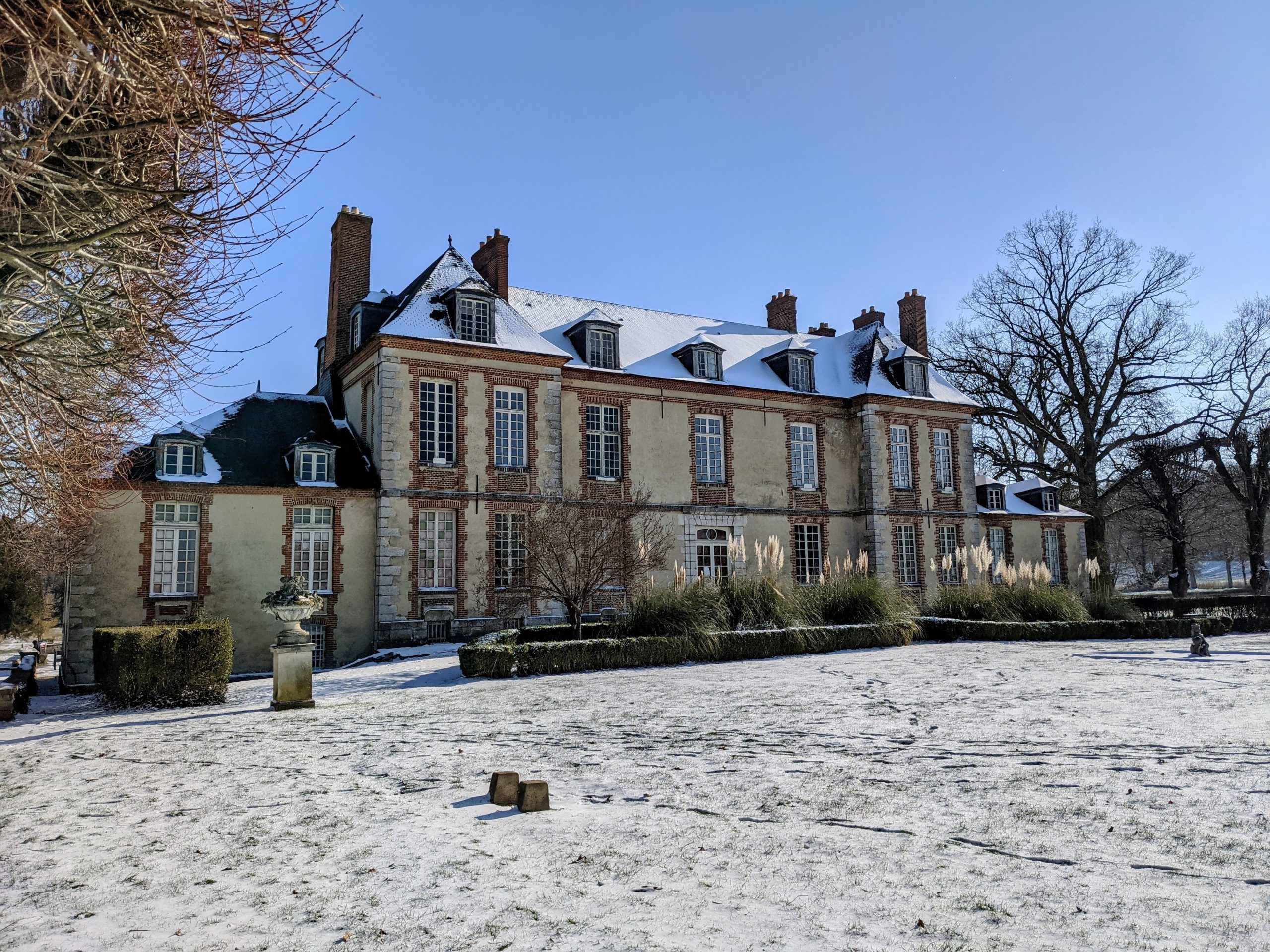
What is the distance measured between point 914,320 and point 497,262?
12580 mm

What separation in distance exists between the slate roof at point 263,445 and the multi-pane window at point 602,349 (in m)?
5.63

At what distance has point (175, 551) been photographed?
1614 centimetres

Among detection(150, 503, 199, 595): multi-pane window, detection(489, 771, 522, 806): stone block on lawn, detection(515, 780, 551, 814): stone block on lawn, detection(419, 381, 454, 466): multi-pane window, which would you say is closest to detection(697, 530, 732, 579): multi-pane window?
detection(419, 381, 454, 466): multi-pane window

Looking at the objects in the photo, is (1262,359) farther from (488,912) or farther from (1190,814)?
(488,912)

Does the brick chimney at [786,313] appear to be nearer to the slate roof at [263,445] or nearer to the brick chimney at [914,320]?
the brick chimney at [914,320]

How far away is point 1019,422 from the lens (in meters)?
29.8

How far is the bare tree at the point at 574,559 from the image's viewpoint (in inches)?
570

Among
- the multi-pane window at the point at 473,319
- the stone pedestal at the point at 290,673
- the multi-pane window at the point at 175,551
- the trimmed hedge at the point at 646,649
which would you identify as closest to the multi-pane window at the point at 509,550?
the multi-pane window at the point at 473,319

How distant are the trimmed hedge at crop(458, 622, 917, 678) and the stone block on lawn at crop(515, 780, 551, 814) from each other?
22.8 feet

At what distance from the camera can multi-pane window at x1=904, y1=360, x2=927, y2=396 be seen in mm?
24453

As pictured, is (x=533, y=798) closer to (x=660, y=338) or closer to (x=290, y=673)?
(x=290, y=673)

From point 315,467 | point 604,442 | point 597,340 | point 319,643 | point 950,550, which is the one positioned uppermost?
point 597,340

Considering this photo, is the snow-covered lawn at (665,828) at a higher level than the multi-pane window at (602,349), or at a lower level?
lower

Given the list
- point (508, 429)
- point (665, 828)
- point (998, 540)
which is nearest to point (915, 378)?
point (998, 540)
